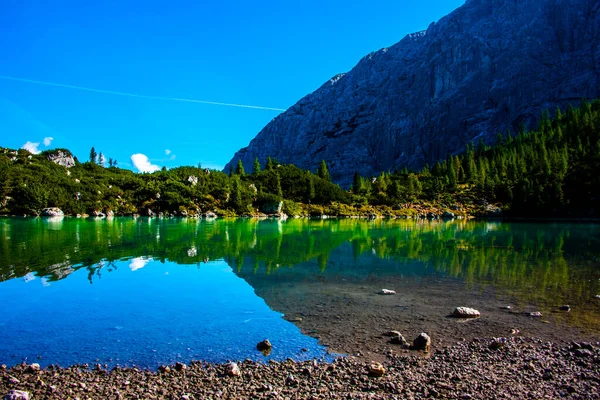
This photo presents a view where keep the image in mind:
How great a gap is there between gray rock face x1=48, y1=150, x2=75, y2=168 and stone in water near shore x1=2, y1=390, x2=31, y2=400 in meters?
178

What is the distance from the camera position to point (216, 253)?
34.4 metres

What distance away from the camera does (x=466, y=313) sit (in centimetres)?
1466

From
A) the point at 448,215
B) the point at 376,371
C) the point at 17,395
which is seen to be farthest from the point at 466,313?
the point at 448,215

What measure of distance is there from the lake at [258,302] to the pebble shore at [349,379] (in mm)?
849

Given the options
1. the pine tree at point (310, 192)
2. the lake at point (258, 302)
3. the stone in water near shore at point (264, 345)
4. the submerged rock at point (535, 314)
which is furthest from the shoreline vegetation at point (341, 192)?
the stone in water near shore at point (264, 345)

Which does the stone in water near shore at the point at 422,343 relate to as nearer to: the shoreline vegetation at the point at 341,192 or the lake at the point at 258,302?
the lake at the point at 258,302

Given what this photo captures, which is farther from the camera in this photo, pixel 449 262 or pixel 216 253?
pixel 216 253

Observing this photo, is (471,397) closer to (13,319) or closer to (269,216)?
Answer: (13,319)

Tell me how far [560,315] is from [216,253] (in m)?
26.2

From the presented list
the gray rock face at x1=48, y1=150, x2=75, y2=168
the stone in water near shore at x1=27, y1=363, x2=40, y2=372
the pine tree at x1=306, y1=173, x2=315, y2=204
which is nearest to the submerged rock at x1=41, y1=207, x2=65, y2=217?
the gray rock face at x1=48, y1=150, x2=75, y2=168

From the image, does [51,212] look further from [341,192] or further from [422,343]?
[422,343]

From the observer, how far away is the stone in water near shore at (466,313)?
48.0 ft

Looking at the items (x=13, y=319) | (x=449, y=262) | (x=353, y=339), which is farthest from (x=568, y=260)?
(x=13, y=319)

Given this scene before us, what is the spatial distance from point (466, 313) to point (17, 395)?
45.3ft
